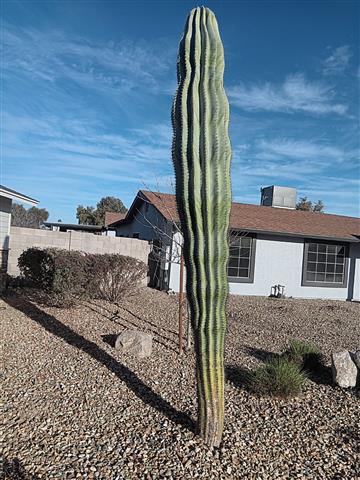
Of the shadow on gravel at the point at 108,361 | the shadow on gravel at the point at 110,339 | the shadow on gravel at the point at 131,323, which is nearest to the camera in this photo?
the shadow on gravel at the point at 108,361

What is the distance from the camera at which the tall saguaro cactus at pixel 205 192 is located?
3197 millimetres

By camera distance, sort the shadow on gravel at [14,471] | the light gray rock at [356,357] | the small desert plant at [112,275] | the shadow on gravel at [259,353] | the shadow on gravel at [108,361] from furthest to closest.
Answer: the small desert plant at [112,275]
the shadow on gravel at [259,353]
the light gray rock at [356,357]
the shadow on gravel at [108,361]
the shadow on gravel at [14,471]

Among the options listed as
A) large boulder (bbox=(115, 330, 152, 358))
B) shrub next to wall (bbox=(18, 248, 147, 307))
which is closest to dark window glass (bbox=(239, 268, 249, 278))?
shrub next to wall (bbox=(18, 248, 147, 307))

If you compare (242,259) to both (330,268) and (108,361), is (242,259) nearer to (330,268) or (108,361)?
(330,268)

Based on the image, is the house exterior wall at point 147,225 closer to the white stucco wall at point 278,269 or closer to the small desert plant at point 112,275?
the small desert plant at point 112,275

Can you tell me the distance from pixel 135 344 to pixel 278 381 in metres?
2.22

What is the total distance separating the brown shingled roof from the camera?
44.9ft

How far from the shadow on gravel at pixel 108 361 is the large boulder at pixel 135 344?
25cm

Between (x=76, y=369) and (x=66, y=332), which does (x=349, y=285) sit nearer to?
(x=66, y=332)

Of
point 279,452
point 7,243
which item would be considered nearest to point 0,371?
point 279,452

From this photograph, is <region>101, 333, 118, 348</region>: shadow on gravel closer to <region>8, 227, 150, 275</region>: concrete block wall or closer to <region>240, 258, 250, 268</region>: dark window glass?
<region>8, 227, 150, 275</region>: concrete block wall

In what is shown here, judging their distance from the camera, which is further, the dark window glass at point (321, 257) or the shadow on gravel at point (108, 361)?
the dark window glass at point (321, 257)

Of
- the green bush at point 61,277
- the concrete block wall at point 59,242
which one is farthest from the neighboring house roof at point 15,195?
the green bush at point 61,277

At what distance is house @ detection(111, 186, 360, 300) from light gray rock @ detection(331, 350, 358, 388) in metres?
8.03
